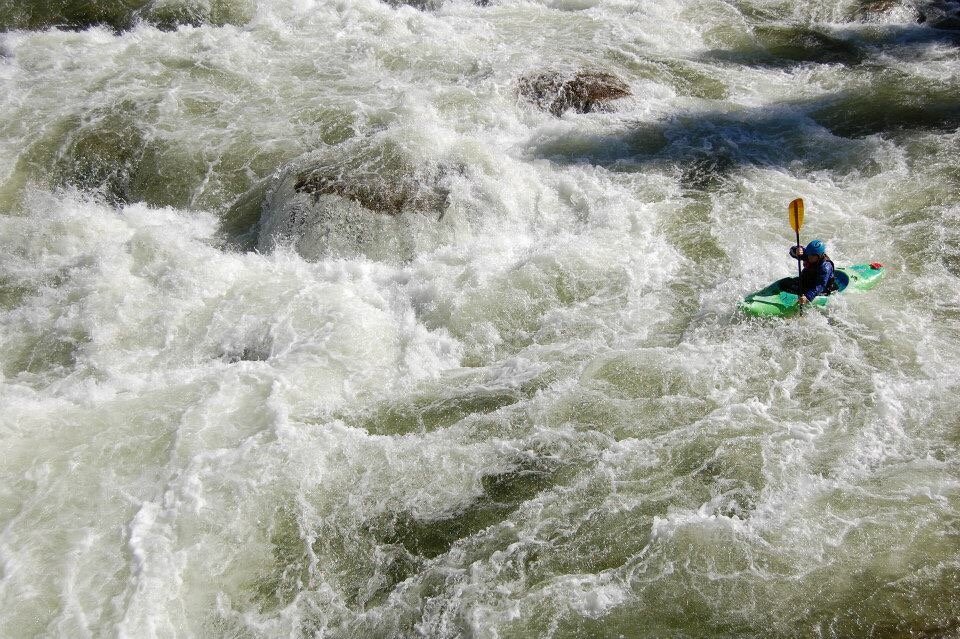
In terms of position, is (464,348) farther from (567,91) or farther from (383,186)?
(567,91)

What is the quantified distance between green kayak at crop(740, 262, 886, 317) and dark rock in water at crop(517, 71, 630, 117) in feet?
11.8

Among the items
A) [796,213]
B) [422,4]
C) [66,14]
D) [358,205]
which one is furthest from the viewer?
[422,4]

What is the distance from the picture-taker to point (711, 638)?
2984 mm

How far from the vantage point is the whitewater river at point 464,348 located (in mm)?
3314

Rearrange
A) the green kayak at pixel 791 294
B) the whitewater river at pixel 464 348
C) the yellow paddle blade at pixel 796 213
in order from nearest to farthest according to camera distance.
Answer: the whitewater river at pixel 464 348
the green kayak at pixel 791 294
the yellow paddle blade at pixel 796 213

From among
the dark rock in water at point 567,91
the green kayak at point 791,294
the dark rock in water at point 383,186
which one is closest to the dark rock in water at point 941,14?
the dark rock in water at point 567,91

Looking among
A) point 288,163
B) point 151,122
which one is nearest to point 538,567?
point 288,163

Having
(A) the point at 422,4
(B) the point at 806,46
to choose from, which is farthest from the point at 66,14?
(B) the point at 806,46

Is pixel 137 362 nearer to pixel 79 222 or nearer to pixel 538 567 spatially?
pixel 79 222

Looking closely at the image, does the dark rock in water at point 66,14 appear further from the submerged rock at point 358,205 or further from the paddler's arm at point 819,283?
the paddler's arm at point 819,283

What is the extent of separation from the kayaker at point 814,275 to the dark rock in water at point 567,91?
11.7 ft

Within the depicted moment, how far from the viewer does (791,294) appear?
5.06 metres

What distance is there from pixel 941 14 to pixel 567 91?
7.45 meters

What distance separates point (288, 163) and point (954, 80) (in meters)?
8.38
